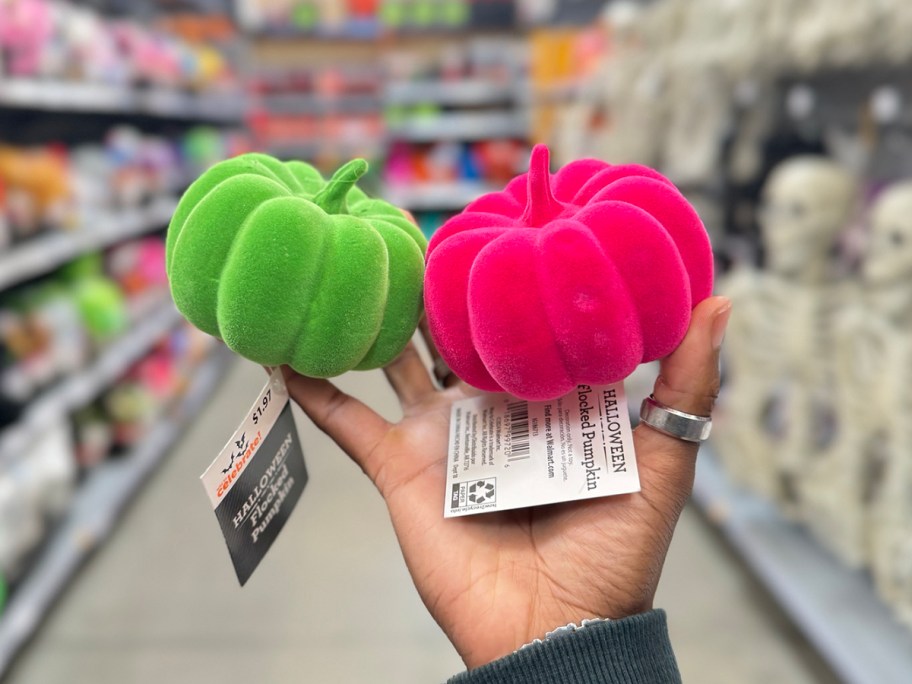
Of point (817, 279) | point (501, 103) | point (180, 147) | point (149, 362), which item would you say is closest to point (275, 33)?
point (501, 103)

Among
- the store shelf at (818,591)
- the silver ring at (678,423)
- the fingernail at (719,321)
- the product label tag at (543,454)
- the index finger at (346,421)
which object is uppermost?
the fingernail at (719,321)

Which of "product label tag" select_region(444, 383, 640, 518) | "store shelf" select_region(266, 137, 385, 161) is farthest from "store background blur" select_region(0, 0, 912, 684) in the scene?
"store shelf" select_region(266, 137, 385, 161)

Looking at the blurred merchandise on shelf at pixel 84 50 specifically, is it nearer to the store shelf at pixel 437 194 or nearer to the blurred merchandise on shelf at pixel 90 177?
the blurred merchandise on shelf at pixel 90 177

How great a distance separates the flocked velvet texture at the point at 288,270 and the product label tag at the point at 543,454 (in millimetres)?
156

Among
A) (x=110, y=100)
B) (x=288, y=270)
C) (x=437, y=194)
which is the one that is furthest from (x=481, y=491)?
(x=437, y=194)

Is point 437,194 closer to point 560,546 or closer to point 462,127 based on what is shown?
point 462,127

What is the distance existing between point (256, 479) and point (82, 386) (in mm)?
2107

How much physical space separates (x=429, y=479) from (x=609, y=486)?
0.20 metres

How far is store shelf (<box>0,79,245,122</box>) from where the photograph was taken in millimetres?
2160

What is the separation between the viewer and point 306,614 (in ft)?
7.07

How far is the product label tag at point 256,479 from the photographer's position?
26.2 inches

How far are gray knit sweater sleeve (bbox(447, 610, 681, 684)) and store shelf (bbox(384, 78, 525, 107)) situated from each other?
5.76m

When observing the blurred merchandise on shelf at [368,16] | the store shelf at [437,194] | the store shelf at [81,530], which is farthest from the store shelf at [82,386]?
the blurred merchandise on shelf at [368,16]

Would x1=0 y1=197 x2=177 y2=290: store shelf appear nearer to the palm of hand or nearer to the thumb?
the palm of hand
